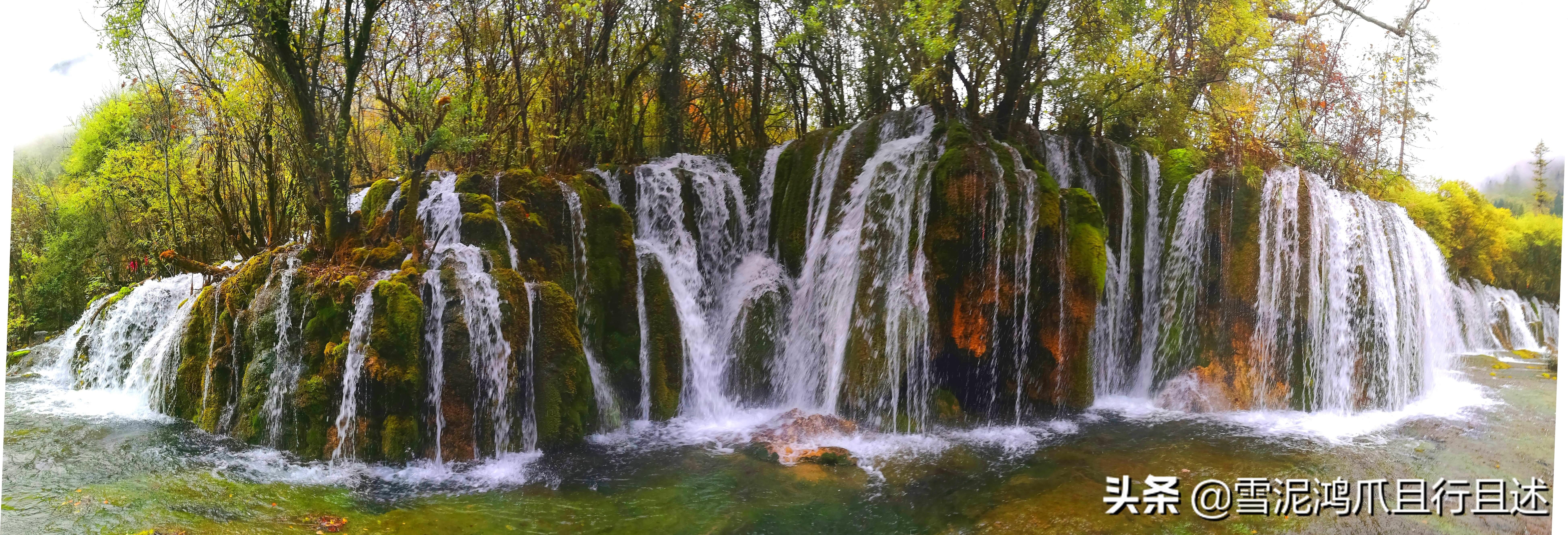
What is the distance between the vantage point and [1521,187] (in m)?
4.89

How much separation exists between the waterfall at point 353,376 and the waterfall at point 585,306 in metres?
1.28

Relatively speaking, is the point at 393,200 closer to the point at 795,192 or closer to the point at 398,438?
the point at 398,438

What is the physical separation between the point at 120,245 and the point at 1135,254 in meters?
8.55

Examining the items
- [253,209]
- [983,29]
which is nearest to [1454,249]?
[983,29]

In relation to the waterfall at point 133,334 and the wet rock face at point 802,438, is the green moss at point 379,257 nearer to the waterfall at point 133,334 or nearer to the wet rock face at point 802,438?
the waterfall at point 133,334

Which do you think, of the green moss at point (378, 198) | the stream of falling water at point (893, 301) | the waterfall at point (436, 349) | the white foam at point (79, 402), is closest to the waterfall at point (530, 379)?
the stream of falling water at point (893, 301)

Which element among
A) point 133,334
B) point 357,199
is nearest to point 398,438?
point 357,199

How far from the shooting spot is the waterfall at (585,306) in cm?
555

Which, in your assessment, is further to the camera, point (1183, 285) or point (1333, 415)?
point (1183, 285)

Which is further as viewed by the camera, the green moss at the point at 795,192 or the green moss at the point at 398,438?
the green moss at the point at 795,192

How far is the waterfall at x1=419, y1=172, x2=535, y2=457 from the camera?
482 centimetres

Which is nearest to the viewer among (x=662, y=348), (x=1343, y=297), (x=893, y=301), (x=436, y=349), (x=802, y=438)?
(x=436, y=349)

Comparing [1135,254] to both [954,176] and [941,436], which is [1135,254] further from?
[941,436]

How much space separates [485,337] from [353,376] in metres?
0.78
